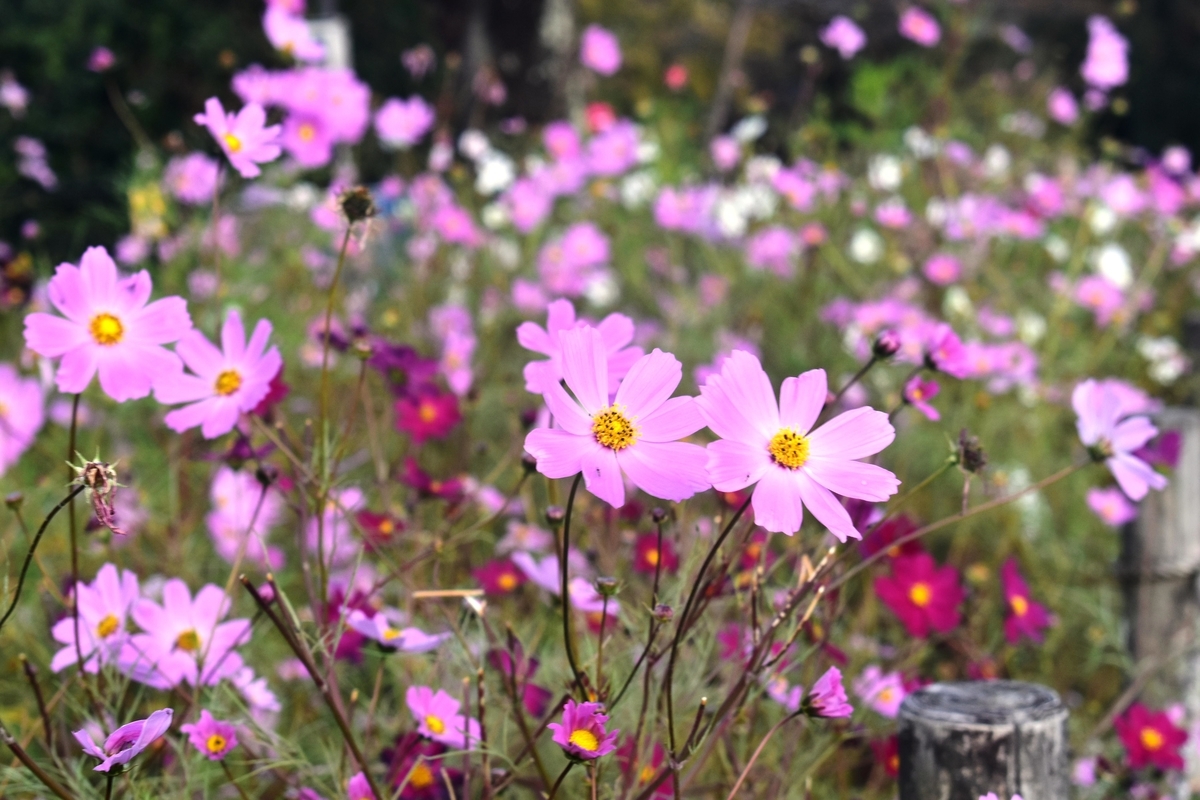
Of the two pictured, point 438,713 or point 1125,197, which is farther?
point 1125,197

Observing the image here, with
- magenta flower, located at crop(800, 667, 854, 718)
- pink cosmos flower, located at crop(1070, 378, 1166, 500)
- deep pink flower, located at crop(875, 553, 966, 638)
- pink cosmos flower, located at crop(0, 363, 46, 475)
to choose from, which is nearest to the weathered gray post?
deep pink flower, located at crop(875, 553, 966, 638)

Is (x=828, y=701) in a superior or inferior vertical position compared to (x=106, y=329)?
inferior

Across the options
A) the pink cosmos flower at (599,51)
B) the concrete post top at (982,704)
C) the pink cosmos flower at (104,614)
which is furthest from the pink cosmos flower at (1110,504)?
the pink cosmos flower at (599,51)

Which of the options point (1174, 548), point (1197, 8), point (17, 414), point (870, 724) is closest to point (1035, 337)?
point (1174, 548)

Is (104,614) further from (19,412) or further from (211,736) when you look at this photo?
(19,412)

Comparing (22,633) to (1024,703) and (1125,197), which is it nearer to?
(1024,703)

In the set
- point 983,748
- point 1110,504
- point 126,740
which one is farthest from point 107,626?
point 1110,504
